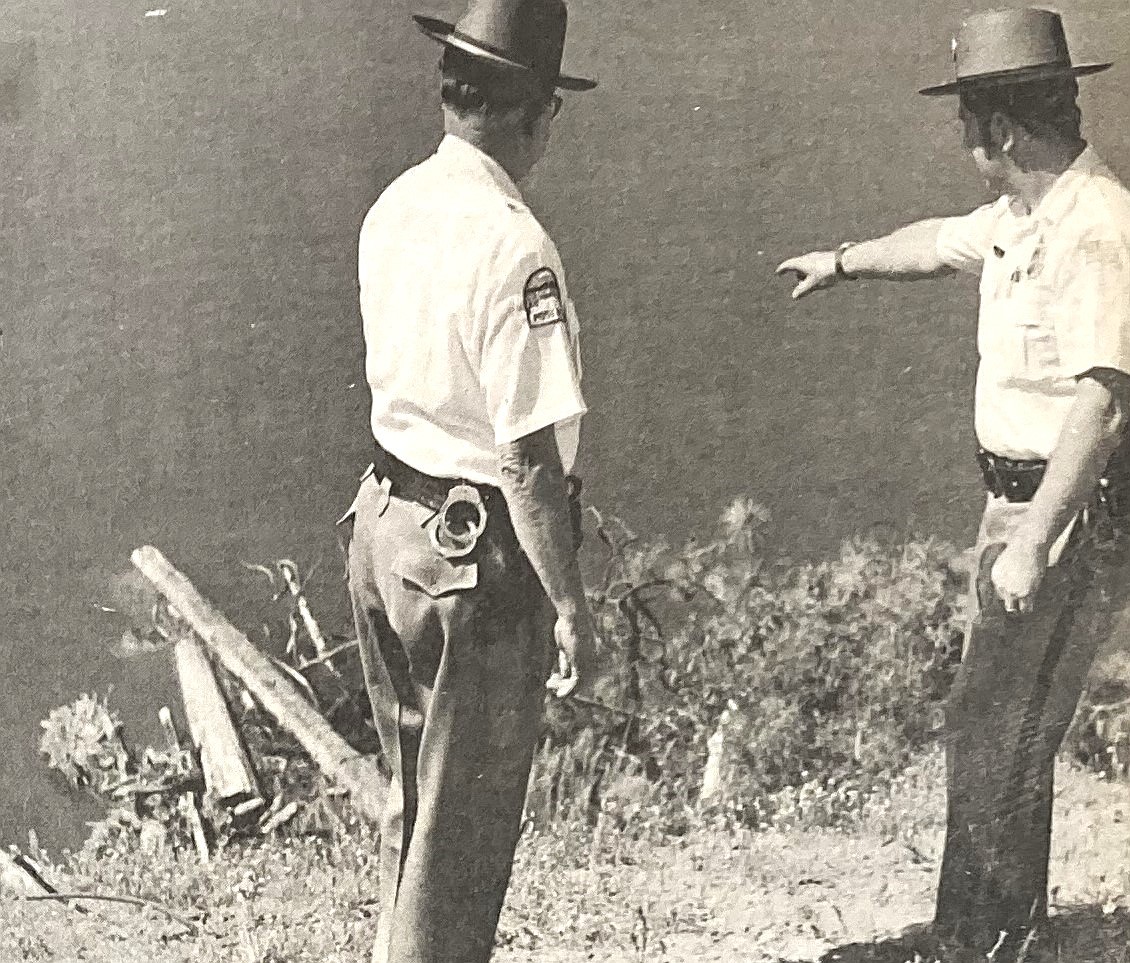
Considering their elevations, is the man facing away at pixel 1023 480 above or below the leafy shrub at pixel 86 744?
above

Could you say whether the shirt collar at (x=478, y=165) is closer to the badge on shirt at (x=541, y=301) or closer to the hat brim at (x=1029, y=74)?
the badge on shirt at (x=541, y=301)

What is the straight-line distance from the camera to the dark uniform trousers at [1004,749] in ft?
7.62

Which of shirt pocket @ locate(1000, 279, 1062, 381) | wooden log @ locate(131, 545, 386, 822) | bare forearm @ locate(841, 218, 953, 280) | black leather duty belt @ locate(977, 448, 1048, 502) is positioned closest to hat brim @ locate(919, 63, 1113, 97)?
bare forearm @ locate(841, 218, 953, 280)

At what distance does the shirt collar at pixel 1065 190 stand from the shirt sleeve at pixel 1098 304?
2.6 inches

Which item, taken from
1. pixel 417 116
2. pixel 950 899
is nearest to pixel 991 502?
pixel 950 899

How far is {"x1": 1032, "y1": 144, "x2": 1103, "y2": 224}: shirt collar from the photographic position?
228 centimetres

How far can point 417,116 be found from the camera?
7.91 ft

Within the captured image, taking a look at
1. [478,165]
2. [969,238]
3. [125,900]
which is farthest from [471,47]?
[125,900]

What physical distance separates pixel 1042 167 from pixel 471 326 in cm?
104

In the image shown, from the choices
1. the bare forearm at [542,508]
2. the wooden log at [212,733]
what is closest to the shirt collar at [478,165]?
the bare forearm at [542,508]

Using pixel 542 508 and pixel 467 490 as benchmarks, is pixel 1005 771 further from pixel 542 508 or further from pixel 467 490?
pixel 467 490

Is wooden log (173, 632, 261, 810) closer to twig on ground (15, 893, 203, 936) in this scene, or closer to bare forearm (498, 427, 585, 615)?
twig on ground (15, 893, 203, 936)

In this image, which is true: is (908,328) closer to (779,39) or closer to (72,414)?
(779,39)

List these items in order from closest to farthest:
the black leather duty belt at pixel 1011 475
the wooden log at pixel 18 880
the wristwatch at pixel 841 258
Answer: the black leather duty belt at pixel 1011 475, the wristwatch at pixel 841 258, the wooden log at pixel 18 880
